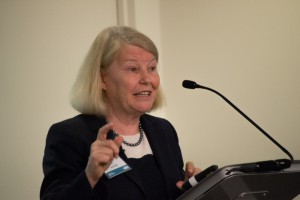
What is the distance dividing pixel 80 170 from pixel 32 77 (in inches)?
39.4

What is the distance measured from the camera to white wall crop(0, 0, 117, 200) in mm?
2021

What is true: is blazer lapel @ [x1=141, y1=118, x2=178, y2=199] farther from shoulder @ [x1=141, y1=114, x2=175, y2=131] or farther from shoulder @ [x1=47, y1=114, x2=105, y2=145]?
shoulder @ [x1=47, y1=114, x2=105, y2=145]

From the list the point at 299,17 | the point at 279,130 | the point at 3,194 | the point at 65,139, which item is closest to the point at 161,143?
the point at 65,139

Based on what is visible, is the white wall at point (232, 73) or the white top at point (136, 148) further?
the white wall at point (232, 73)

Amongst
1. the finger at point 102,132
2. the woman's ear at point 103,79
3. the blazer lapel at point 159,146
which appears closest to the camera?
the finger at point 102,132

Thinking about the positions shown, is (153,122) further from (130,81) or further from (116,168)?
(116,168)

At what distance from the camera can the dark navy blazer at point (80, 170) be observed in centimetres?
122

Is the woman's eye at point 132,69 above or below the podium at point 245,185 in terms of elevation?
above

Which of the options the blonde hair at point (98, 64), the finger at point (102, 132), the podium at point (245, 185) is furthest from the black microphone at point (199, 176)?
the blonde hair at point (98, 64)

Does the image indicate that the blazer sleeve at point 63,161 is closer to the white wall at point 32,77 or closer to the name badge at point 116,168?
the name badge at point 116,168

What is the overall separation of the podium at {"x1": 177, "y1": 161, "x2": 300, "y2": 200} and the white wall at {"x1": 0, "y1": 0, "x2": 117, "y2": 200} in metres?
1.43

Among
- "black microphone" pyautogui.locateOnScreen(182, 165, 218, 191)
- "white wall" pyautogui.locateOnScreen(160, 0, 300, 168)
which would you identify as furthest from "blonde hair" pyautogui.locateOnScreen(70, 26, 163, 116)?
"white wall" pyautogui.locateOnScreen(160, 0, 300, 168)

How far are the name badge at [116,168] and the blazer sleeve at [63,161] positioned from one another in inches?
3.7

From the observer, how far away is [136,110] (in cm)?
153
